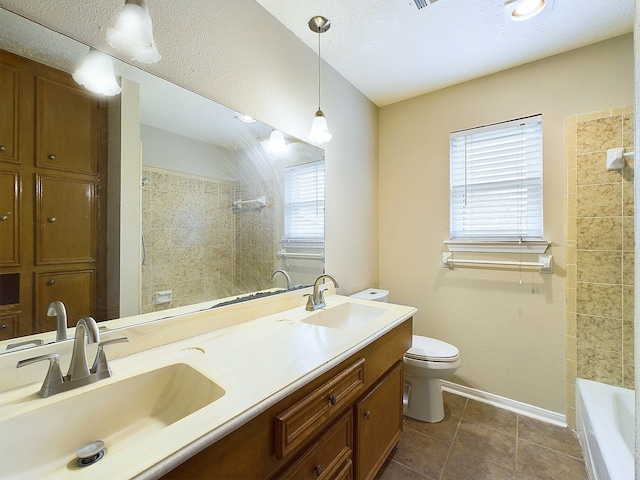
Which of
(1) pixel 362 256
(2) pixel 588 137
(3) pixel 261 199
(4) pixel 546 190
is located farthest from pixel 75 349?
(2) pixel 588 137

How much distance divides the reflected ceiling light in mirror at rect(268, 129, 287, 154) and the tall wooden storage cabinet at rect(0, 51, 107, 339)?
79 cm

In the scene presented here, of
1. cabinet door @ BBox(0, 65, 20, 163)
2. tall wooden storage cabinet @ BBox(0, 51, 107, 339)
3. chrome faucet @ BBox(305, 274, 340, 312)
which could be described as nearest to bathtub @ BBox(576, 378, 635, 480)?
chrome faucet @ BBox(305, 274, 340, 312)

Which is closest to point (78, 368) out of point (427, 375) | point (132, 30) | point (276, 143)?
point (132, 30)

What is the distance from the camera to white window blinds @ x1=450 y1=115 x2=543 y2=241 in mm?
1937

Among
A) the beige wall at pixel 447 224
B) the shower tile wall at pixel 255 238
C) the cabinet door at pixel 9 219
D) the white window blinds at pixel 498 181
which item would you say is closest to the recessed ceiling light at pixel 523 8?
the beige wall at pixel 447 224

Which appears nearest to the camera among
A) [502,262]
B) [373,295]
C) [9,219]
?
[9,219]

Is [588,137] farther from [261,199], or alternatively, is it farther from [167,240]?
[167,240]

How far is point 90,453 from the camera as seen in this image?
2.23ft

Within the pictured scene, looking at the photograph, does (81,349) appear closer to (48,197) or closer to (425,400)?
(48,197)

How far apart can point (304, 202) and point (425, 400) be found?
1542 millimetres

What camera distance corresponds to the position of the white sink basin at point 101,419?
0.62 metres

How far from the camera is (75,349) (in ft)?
2.52

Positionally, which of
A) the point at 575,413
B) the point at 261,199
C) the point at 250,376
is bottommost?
the point at 575,413

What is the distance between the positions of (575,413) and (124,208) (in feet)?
9.02
